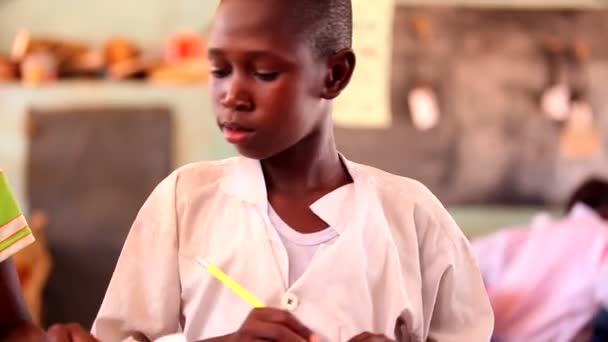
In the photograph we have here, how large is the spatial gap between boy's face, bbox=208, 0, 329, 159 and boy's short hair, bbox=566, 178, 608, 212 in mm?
2188

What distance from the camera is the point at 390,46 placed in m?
3.23

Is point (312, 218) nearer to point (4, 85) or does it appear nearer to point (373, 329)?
point (373, 329)

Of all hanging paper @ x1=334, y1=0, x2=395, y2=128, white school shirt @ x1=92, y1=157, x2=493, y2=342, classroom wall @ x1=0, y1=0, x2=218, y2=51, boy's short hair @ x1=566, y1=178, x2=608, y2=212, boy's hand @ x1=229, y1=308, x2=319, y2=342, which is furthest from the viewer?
classroom wall @ x1=0, y1=0, x2=218, y2=51

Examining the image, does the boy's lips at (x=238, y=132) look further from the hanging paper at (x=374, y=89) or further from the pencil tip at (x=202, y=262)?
the hanging paper at (x=374, y=89)

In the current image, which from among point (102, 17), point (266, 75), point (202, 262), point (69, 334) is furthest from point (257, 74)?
point (102, 17)

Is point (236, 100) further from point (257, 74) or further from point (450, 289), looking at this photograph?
point (450, 289)

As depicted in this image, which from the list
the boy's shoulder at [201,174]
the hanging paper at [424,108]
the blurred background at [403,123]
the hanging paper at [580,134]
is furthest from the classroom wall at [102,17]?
the boy's shoulder at [201,174]

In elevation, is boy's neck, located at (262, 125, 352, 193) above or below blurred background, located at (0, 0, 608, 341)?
above

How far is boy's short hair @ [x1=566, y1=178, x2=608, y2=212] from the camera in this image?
2.94 meters

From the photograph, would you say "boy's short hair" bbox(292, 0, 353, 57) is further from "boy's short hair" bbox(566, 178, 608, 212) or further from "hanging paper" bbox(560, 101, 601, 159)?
"hanging paper" bbox(560, 101, 601, 159)

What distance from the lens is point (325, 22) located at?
0.97 metres

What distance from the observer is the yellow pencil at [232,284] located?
94cm

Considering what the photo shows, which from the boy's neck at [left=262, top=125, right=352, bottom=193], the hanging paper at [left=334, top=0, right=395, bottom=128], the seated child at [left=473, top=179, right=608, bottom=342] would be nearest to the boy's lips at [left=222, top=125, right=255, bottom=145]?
the boy's neck at [left=262, top=125, right=352, bottom=193]

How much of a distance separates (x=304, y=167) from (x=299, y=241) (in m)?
0.09
